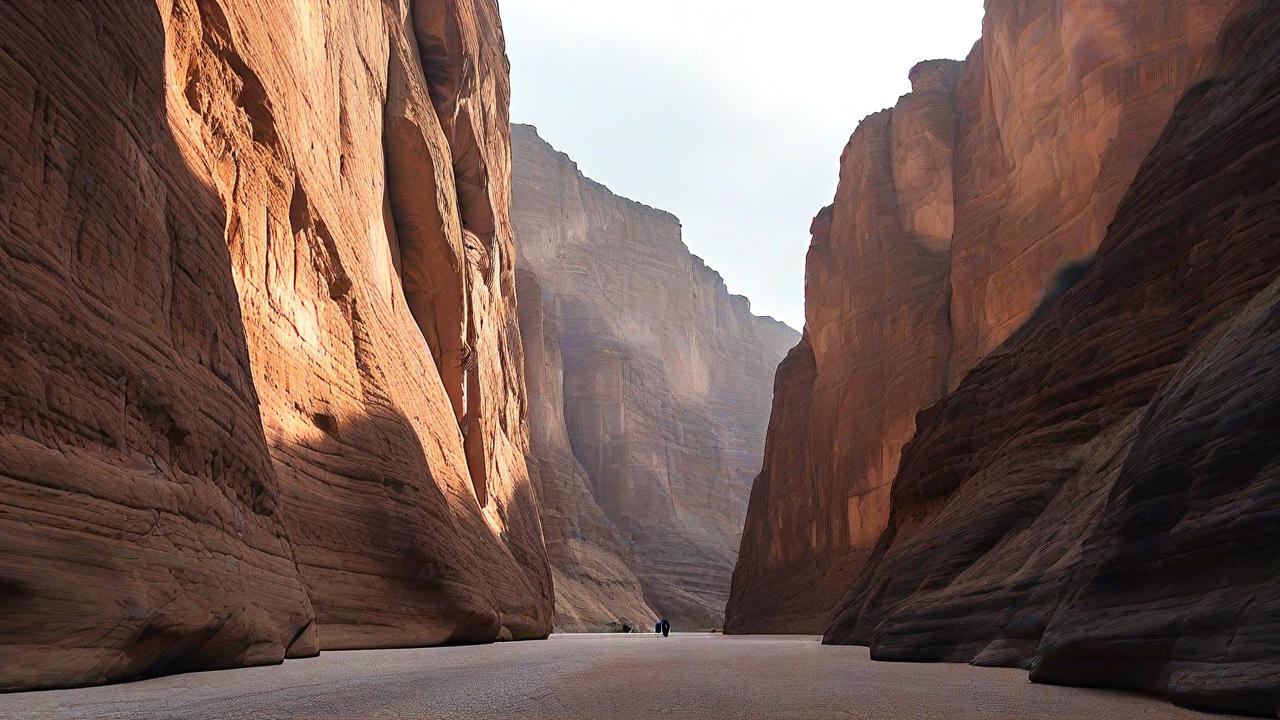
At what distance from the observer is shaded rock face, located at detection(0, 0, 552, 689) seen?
554cm

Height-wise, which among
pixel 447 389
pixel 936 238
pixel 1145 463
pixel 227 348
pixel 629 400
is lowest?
pixel 1145 463

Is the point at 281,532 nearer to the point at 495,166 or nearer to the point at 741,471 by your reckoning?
the point at 495,166

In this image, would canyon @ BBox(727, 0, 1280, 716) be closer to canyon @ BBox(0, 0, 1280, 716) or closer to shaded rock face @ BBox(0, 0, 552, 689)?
canyon @ BBox(0, 0, 1280, 716)

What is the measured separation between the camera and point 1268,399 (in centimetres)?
450

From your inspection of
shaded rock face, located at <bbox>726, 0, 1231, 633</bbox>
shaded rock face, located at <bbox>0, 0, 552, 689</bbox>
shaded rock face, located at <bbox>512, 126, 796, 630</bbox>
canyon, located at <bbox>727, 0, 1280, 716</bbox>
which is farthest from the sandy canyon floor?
shaded rock face, located at <bbox>512, 126, 796, 630</bbox>

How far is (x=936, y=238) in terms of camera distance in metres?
37.9

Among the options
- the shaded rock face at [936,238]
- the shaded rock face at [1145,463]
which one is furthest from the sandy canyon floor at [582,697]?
the shaded rock face at [936,238]

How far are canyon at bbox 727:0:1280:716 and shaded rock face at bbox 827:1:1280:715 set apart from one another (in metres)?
0.02

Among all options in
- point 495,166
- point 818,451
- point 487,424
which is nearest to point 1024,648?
point 487,424

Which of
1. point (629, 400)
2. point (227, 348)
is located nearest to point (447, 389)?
point (227, 348)

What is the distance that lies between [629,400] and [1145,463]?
70.9 meters

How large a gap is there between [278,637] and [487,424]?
20.0 m

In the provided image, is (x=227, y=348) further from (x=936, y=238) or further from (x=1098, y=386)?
(x=936, y=238)

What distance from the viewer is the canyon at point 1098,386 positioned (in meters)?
4.66
